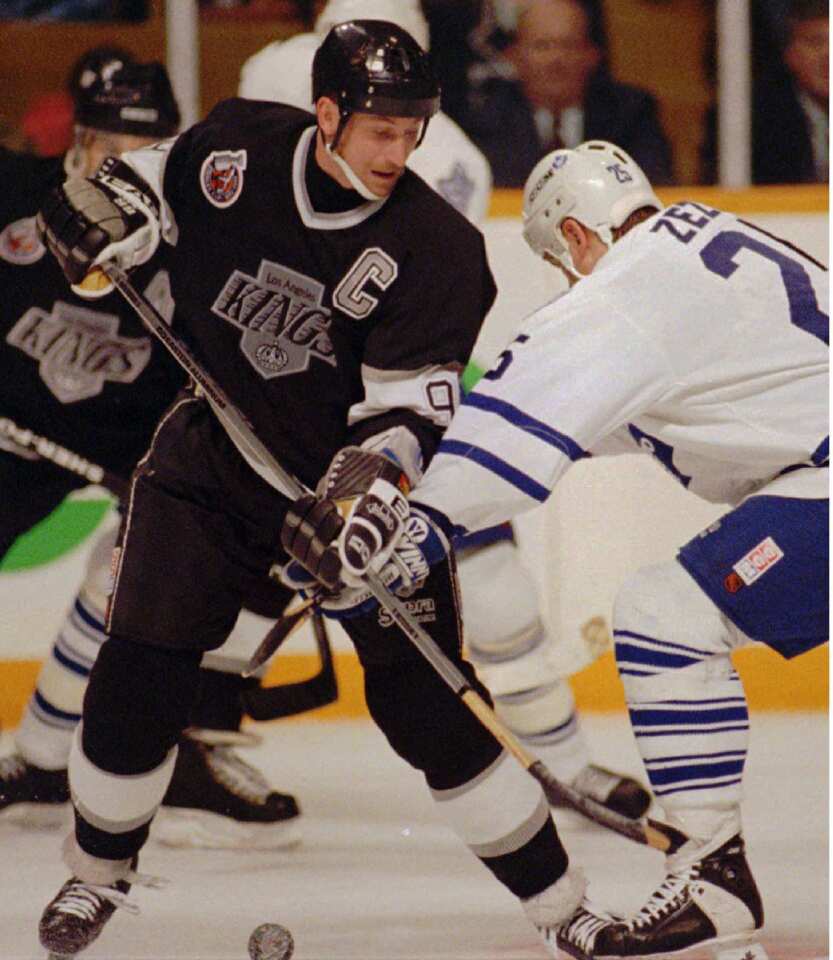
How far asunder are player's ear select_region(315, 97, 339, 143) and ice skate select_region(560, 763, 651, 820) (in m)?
1.41

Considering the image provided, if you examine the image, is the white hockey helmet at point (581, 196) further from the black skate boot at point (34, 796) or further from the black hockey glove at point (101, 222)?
the black skate boot at point (34, 796)

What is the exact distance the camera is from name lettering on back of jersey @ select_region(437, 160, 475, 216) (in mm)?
4078

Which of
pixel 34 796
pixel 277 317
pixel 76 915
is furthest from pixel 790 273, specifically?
pixel 34 796

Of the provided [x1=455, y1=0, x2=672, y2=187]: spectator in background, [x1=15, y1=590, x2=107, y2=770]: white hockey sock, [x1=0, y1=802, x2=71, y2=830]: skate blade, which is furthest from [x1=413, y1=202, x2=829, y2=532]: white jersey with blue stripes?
[x1=455, y1=0, x2=672, y2=187]: spectator in background

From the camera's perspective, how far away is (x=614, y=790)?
3871 millimetres

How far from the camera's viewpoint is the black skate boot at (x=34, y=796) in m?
3.78

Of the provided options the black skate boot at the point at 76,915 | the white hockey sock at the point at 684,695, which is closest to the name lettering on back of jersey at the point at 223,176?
the white hockey sock at the point at 684,695

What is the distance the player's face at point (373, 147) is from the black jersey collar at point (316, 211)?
1.5 inches

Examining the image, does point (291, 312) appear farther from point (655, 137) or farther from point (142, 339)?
point (655, 137)

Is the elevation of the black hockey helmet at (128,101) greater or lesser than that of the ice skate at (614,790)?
greater

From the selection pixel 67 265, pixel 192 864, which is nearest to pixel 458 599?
pixel 67 265

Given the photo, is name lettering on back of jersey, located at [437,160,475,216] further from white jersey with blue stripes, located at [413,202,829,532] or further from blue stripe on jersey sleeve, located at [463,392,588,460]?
blue stripe on jersey sleeve, located at [463,392,588,460]

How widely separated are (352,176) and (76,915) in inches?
A: 37.3

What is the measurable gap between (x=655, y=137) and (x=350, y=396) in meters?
2.39
